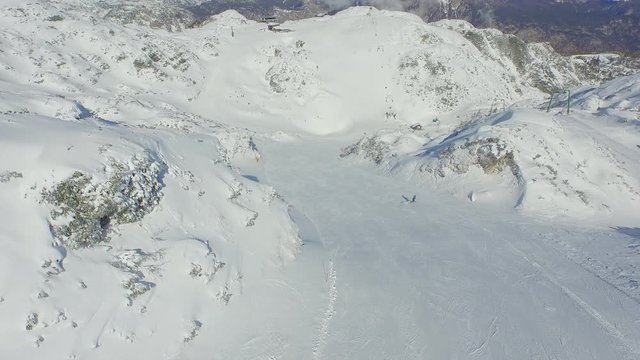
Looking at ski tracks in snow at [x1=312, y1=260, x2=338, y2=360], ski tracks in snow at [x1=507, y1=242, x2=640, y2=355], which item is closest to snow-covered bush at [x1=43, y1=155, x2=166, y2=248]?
ski tracks in snow at [x1=312, y1=260, x2=338, y2=360]

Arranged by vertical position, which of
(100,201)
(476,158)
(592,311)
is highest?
(476,158)

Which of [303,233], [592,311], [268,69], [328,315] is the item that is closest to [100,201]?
[328,315]

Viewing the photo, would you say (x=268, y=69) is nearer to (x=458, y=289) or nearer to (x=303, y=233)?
(x=303, y=233)

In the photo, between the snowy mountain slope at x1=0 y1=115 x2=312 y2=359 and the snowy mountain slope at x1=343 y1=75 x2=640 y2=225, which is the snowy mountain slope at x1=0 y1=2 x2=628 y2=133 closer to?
A: the snowy mountain slope at x1=343 y1=75 x2=640 y2=225

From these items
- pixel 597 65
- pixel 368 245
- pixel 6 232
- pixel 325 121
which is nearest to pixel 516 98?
pixel 325 121

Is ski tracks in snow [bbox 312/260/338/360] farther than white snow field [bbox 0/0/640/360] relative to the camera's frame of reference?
Yes

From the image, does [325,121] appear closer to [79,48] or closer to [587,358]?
[79,48]
